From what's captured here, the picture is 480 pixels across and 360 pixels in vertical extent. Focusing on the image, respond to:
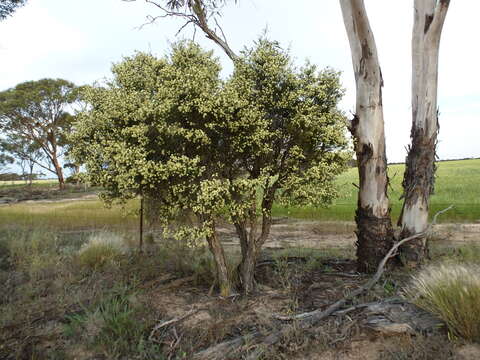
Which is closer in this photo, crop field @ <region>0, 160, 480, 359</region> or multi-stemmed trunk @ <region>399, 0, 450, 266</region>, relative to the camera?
crop field @ <region>0, 160, 480, 359</region>

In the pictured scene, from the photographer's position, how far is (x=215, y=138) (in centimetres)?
656

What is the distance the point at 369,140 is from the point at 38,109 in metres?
42.1

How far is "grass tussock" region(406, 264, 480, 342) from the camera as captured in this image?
444cm

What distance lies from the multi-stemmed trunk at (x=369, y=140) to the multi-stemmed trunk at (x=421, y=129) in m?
0.48

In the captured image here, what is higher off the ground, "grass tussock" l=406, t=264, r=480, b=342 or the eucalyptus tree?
the eucalyptus tree

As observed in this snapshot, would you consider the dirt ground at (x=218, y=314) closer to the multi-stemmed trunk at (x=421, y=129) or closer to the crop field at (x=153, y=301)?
the crop field at (x=153, y=301)

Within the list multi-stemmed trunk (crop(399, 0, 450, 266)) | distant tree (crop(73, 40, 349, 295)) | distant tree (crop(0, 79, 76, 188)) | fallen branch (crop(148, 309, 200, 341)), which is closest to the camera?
fallen branch (crop(148, 309, 200, 341))

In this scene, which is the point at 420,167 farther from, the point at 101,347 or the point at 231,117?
the point at 101,347

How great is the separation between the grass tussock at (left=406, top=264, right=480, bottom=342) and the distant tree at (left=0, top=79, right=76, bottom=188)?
133ft

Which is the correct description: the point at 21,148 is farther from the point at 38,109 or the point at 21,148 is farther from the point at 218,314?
the point at 218,314

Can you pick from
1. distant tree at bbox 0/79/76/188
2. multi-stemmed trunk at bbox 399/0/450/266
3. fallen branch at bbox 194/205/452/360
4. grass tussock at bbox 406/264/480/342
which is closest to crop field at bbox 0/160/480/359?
fallen branch at bbox 194/205/452/360

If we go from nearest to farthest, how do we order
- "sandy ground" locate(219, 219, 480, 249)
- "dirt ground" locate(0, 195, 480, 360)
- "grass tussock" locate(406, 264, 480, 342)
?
1. "grass tussock" locate(406, 264, 480, 342)
2. "dirt ground" locate(0, 195, 480, 360)
3. "sandy ground" locate(219, 219, 480, 249)

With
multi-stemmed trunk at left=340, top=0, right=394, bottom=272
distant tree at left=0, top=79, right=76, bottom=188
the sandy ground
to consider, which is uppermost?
distant tree at left=0, top=79, right=76, bottom=188

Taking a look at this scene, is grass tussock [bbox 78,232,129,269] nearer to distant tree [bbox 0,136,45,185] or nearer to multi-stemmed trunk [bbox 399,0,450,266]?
multi-stemmed trunk [bbox 399,0,450,266]
